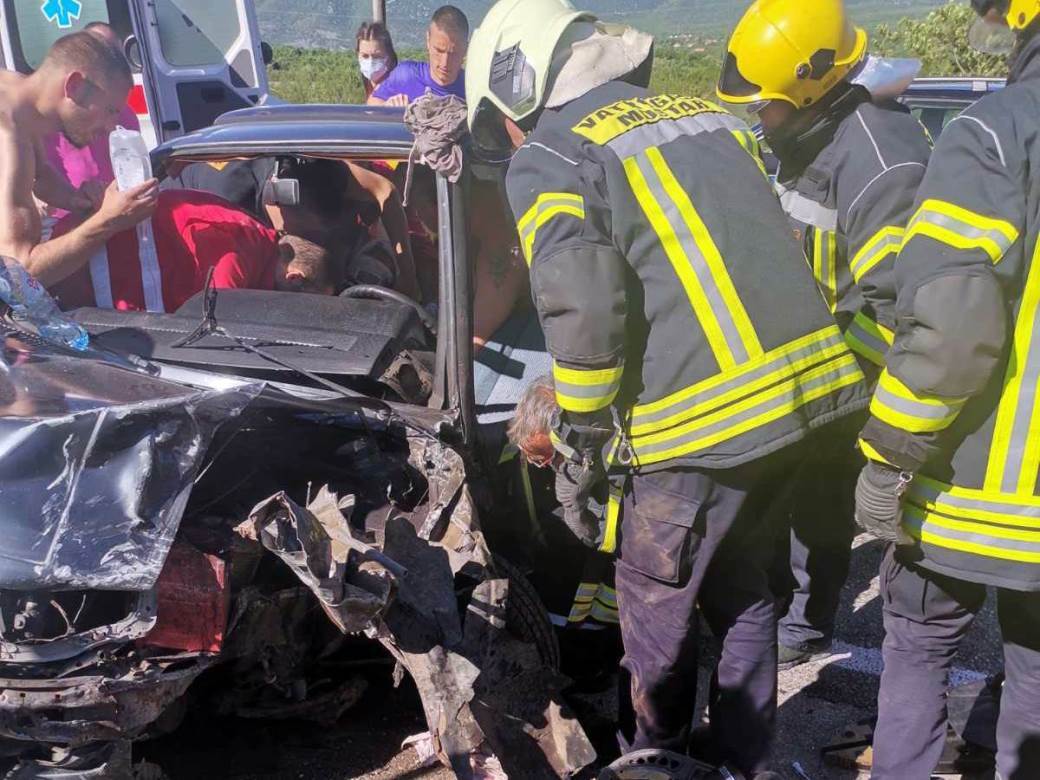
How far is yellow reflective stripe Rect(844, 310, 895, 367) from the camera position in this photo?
8.27ft

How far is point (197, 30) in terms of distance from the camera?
311 inches

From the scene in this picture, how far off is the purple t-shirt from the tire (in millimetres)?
4273

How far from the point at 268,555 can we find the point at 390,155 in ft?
4.18

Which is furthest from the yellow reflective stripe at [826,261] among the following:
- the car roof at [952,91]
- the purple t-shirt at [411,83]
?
the purple t-shirt at [411,83]

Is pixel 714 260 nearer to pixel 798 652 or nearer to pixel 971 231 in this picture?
pixel 971 231

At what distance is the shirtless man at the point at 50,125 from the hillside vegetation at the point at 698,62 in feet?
9.19

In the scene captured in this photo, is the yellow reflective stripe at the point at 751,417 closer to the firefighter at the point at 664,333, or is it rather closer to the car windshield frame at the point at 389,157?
the firefighter at the point at 664,333

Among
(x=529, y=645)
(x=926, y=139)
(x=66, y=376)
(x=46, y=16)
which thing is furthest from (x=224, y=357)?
(x=46, y=16)

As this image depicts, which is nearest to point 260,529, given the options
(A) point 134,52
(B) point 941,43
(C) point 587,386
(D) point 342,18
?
(C) point 587,386

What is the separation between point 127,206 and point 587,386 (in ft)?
5.80

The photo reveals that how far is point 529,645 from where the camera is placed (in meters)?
2.29

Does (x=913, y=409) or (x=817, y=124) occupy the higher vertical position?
Result: (x=817, y=124)

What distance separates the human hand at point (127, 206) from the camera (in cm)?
303

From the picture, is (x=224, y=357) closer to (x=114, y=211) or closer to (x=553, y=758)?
(x=114, y=211)
